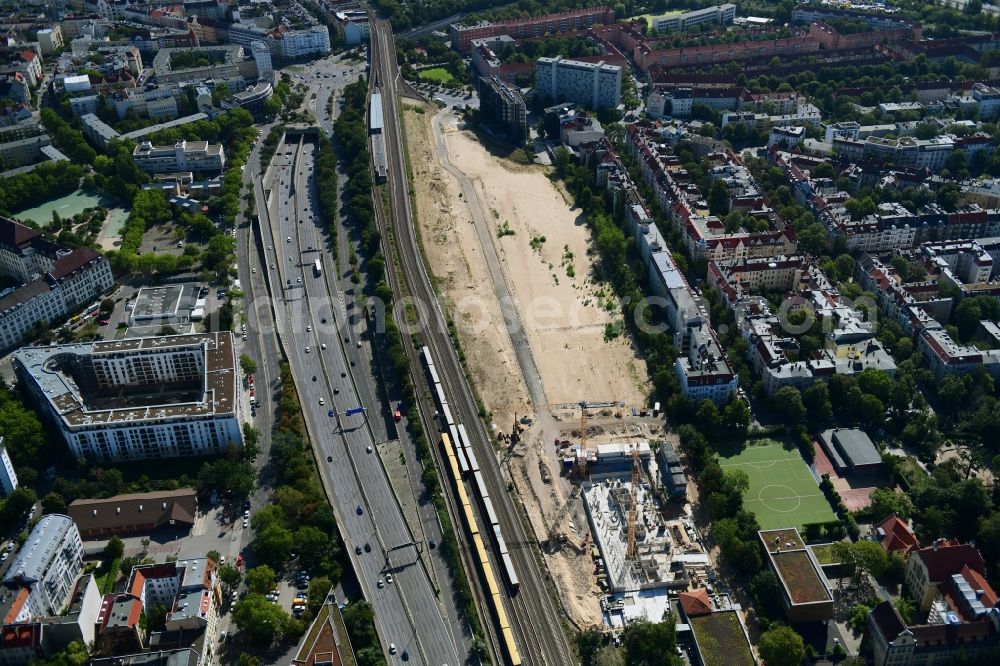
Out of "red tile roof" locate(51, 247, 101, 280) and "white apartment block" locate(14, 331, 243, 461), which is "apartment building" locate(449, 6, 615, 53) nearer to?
"red tile roof" locate(51, 247, 101, 280)

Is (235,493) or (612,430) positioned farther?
A: (612,430)

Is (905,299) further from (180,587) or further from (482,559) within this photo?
(180,587)

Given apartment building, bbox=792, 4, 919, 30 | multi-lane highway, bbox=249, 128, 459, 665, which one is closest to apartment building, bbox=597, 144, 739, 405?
multi-lane highway, bbox=249, 128, 459, 665

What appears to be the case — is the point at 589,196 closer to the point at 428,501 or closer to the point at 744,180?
the point at 744,180

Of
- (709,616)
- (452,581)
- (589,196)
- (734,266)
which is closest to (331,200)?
(589,196)

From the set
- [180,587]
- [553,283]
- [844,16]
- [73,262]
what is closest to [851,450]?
[553,283]

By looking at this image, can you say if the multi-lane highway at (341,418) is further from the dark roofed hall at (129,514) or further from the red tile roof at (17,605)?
the red tile roof at (17,605)
